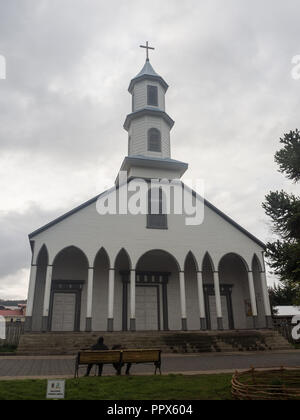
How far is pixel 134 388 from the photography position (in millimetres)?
7324

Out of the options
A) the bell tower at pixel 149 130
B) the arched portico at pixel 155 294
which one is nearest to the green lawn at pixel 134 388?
the arched portico at pixel 155 294

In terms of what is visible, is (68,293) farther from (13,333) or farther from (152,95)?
(152,95)

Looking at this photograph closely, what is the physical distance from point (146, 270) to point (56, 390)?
60.5ft

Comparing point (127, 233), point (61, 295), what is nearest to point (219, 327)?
point (127, 233)

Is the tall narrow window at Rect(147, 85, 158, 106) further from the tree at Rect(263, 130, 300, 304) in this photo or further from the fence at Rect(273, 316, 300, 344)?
the fence at Rect(273, 316, 300, 344)

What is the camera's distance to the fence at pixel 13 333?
18031 mm

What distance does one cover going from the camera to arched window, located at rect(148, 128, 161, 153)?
26.3m

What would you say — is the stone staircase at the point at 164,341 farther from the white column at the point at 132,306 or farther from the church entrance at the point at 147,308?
the church entrance at the point at 147,308

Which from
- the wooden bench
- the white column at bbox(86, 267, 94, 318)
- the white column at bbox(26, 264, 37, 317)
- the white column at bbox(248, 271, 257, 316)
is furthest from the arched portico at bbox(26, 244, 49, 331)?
the white column at bbox(248, 271, 257, 316)

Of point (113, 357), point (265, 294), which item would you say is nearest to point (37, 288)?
point (113, 357)

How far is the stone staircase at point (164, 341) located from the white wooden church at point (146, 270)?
5.16 ft
